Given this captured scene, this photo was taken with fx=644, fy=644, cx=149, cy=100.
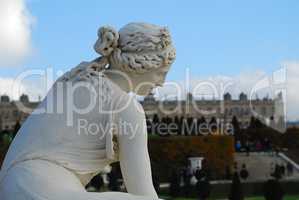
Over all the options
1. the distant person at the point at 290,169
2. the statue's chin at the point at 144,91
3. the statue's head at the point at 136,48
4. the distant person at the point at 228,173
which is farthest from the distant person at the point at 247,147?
the statue's head at the point at 136,48

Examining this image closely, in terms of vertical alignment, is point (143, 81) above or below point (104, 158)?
above

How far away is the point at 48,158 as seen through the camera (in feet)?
7.61

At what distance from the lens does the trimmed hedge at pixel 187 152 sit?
27.6m

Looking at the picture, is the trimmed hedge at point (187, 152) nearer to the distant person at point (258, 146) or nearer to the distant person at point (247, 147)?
the distant person at point (247, 147)

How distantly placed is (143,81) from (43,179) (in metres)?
0.62

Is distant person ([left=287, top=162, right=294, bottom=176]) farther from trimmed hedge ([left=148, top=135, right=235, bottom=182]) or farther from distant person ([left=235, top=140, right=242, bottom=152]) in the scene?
distant person ([left=235, top=140, right=242, bottom=152])

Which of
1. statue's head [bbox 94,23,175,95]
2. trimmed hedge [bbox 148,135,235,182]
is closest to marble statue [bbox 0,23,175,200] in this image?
statue's head [bbox 94,23,175,95]

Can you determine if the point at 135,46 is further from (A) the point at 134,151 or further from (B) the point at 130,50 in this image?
(A) the point at 134,151

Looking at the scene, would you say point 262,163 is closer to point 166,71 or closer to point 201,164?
point 201,164

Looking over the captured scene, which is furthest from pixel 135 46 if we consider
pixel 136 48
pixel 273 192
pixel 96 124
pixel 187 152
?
pixel 187 152

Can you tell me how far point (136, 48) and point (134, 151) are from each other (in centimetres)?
40

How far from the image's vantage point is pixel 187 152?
28406mm

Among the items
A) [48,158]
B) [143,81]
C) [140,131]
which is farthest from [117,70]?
[48,158]

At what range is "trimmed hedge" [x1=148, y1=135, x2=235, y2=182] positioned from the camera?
27.6 meters
